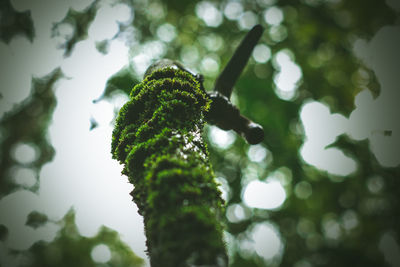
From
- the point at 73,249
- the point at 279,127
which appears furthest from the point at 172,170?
the point at 73,249

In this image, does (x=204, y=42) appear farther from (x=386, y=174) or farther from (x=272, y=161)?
(x=386, y=174)

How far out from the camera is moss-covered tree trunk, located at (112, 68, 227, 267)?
1.24 metres

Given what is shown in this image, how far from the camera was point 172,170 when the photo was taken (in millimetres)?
1486

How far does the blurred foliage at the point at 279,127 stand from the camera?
8.40 meters

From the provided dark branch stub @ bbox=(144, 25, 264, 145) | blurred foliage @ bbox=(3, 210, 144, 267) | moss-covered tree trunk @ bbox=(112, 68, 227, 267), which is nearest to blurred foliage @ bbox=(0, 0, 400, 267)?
blurred foliage @ bbox=(3, 210, 144, 267)

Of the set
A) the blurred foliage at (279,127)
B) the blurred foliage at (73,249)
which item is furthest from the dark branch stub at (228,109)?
the blurred foliage at (73,249)

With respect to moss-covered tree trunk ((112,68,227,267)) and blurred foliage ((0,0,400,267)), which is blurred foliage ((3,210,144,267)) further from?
moss-covered tree trunk ((112,68,227,267))

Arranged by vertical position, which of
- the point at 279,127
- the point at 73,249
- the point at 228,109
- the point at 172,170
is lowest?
the point at 172,170

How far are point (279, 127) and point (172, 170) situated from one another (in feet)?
27.9

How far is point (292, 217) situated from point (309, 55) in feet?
21.6

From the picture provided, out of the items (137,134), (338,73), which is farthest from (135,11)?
(137,134)

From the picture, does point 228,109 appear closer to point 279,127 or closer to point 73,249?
point 279,127

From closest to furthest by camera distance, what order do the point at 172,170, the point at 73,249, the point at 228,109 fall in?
the point at 172,170
the point at 228,109
the point at 73,249

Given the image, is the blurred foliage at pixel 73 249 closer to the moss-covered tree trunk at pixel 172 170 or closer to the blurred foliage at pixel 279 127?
the blurred foliage at pixel 279 127
